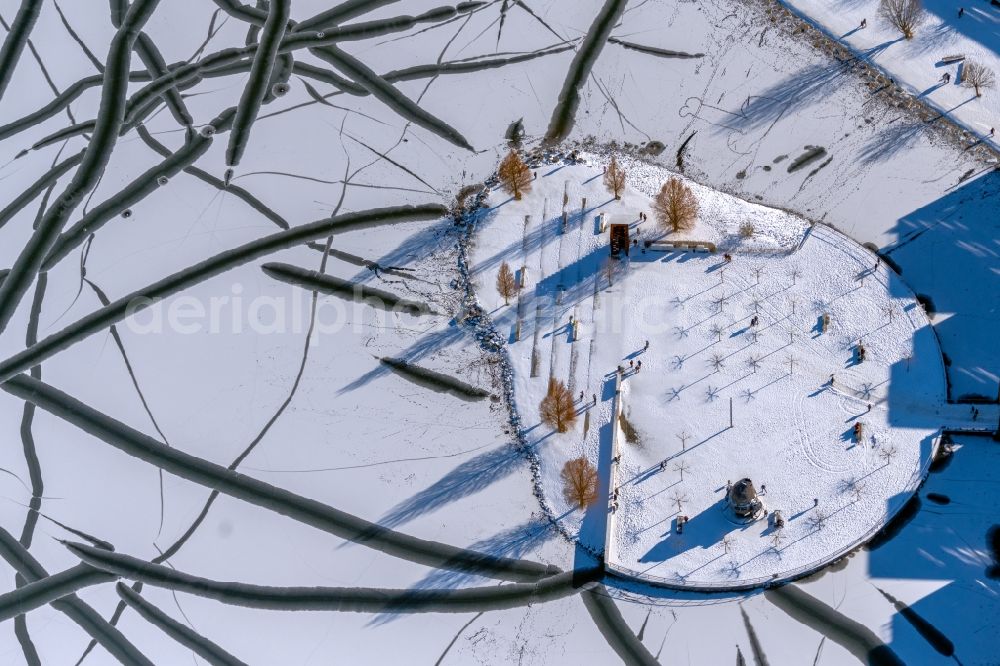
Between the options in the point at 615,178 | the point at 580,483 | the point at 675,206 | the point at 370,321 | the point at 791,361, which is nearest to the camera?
the point at 580,483

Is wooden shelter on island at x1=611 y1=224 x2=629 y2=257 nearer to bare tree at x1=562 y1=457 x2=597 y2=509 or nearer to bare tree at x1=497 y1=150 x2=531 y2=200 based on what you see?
bare tree at x1=497 y1=150 x2=531 y2=200

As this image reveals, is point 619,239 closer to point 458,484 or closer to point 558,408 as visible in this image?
point 558,408

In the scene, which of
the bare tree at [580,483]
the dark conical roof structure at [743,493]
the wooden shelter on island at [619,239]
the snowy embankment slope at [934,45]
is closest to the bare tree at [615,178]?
the wooden shelter on island at [619,239]

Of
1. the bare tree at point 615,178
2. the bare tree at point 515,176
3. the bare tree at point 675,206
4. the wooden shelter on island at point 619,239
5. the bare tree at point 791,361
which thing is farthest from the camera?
the bare tree at point 515,176

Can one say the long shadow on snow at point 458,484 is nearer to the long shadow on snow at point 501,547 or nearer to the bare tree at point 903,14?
the long shadow on snow at point 501,547

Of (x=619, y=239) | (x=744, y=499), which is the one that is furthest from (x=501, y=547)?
(x=619, y=239)

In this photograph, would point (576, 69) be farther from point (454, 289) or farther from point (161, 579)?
point (161, 579)

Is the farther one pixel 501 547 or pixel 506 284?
pixel 506 284
